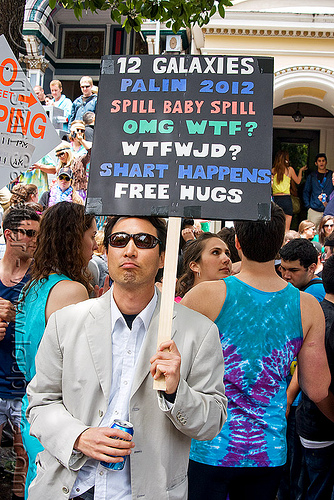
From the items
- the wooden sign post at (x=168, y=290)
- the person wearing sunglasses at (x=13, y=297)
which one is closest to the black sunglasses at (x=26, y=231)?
the person wearing sunglasses at (x=13, y=297)

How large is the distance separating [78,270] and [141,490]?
4.13 ft

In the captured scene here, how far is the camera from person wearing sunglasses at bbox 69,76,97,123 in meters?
10.9

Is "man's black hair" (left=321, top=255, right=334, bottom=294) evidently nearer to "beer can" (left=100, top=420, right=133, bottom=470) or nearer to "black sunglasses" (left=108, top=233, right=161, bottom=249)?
"black sunglasses" (left=108, top=233, right=161, bottom=249)

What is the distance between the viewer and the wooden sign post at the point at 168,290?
6.24ft

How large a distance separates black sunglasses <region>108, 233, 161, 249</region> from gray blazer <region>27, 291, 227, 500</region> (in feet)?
0.81

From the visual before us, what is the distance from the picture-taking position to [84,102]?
11.0m

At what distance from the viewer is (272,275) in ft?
8.07

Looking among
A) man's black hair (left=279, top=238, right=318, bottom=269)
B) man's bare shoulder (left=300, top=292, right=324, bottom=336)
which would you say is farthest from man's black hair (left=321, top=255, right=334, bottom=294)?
man's black hair (left=279, top=238, right=318, bottom=269)

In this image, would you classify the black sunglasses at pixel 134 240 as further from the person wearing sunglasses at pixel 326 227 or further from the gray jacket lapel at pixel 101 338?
the person wearing sunglasses at pixel 326 227

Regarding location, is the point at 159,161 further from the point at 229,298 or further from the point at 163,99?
the point at 229,298

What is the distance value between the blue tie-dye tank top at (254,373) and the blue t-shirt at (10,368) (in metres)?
1.07

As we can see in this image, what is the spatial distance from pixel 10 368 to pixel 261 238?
1.49 m

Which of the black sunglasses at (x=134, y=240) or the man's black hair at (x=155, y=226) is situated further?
the man's black hair at (x=155, y=226)

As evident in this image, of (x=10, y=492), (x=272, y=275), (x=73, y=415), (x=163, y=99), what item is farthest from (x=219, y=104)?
(x=10, y=492)
